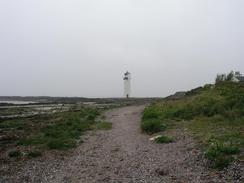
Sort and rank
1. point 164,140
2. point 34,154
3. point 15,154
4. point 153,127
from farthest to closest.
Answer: point 153,127 < point 164,140 < point 15,154 < point 34,154

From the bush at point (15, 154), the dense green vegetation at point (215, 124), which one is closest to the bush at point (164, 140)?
the dense green vegetation at point (215, 124)

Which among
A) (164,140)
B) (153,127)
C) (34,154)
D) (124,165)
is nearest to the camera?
(124,165)

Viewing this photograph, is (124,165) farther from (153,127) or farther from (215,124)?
(215,124)

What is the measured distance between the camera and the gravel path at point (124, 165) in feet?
45.7

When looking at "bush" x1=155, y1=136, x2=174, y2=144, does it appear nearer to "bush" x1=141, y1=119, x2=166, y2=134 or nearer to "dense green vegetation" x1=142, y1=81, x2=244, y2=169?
"dense green vegetation" x1=142, y1=81, x2=244, y2=169

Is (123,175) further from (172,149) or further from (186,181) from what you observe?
(172,149)

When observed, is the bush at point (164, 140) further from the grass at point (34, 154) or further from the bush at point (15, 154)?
the bush at point (15, 154)

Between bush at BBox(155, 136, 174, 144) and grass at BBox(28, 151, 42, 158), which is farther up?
bush at BBox(155, 136, 174, 144)

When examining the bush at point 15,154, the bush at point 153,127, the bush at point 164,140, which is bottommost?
the bush at point 15,154

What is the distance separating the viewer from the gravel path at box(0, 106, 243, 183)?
1393 centimetres

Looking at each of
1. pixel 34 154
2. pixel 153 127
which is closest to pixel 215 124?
pixel 153 127

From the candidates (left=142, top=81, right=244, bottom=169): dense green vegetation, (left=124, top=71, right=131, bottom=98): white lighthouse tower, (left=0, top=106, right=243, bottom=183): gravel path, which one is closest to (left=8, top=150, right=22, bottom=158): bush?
(left=0, top=106, right=243, bottom=183): gravel path

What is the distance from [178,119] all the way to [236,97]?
5.57m

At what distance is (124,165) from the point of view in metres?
16.2
